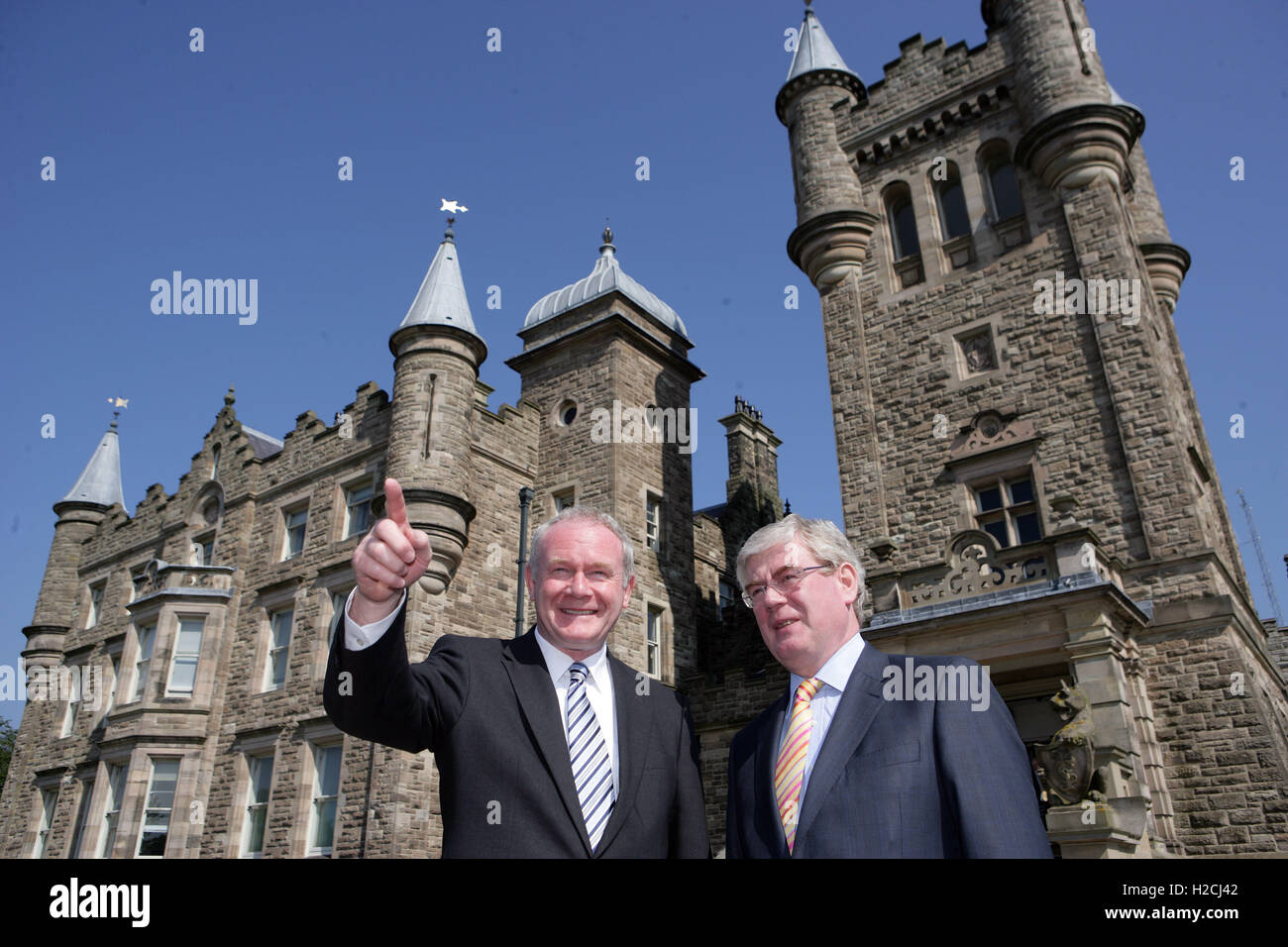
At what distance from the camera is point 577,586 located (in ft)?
9.42

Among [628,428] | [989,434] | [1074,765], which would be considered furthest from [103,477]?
[1074,765]

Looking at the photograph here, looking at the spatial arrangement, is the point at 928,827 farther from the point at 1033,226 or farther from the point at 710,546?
the point at 710,546

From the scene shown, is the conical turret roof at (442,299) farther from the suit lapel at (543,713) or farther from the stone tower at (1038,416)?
the suit lapel at (543,713)

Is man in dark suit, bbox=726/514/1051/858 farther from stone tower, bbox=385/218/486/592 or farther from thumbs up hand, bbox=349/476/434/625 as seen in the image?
stone tower, bbox=385/218/486/592

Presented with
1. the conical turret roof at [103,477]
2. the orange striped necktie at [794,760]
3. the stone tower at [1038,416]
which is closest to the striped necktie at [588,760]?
the orange striped necktie at [794,760]

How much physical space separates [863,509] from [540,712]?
554 inches

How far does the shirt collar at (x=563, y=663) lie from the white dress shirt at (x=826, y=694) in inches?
25.1

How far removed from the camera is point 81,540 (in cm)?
2886

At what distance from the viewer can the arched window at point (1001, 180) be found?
55.2 feet

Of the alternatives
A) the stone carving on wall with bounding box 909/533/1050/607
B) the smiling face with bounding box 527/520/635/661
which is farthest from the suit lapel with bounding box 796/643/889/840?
the stone carving on wall with bounding box 909/533/1050/607

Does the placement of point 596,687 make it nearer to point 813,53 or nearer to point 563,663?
point 563,663

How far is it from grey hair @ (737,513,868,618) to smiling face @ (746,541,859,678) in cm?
3
